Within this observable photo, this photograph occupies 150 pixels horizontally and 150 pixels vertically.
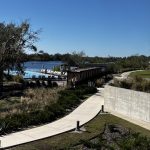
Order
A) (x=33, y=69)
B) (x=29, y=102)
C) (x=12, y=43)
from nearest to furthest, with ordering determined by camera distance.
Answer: (x=29, y=102) < (x=12, y=43) < (x=33, y=69)

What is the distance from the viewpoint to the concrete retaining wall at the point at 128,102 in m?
23.3

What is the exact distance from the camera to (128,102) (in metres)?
25.2

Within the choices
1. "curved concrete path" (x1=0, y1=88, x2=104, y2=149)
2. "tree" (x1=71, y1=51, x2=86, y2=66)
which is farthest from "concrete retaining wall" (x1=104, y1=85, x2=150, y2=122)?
"tree" (x1=71, y1=51, x2=86, y2=66)

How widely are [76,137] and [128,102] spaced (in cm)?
707

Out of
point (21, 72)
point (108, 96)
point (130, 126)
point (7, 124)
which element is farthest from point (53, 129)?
point (21, 72)

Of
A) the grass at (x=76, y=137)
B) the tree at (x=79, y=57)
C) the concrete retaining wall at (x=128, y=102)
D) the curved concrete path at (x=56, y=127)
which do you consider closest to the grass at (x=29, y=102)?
the curved concrete path at (x=56, y=127)

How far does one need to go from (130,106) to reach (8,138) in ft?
30.1

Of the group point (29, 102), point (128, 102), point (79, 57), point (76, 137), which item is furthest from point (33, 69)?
point (76, 137)

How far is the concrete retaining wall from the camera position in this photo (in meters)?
23.3

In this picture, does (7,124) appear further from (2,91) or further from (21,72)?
(21,72)

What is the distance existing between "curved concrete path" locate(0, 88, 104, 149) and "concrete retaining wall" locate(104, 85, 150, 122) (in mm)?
1207

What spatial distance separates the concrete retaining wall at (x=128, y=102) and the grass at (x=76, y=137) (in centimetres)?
98

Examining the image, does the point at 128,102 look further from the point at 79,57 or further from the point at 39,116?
the point at 79,57

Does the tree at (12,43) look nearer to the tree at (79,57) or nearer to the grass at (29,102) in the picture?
the grass at (29,102)
